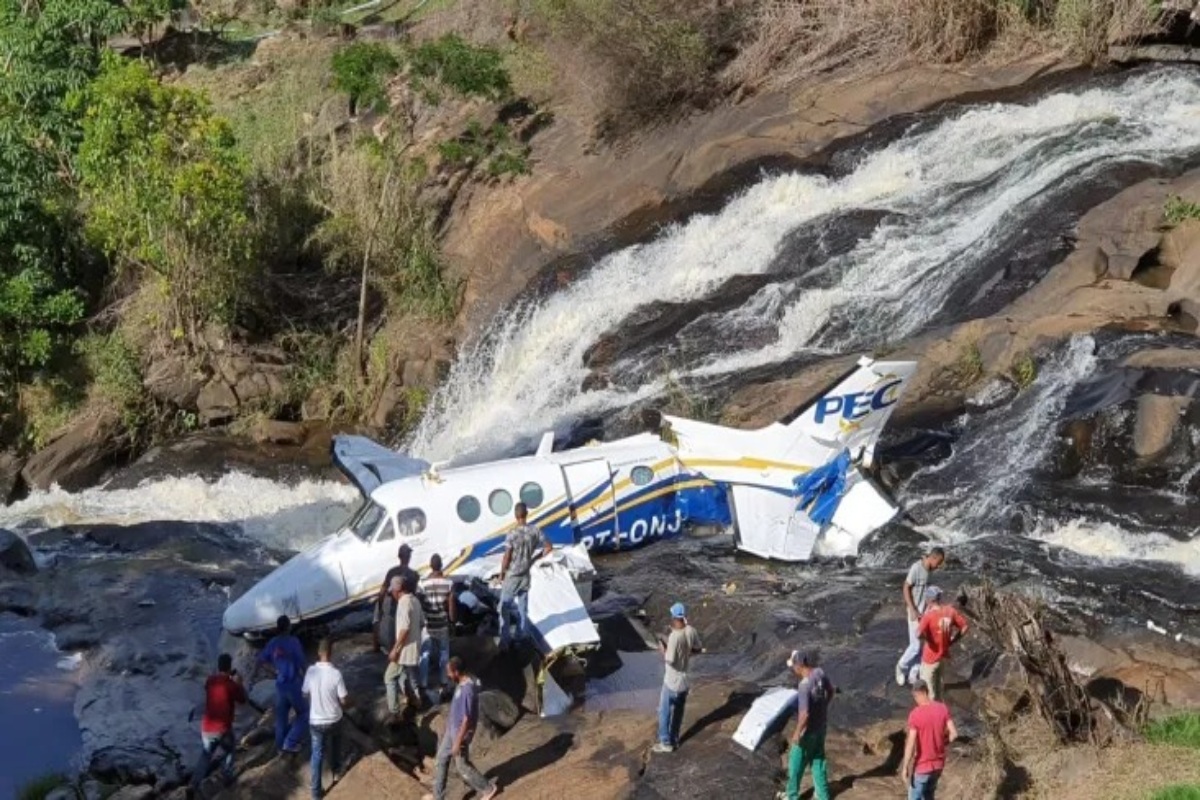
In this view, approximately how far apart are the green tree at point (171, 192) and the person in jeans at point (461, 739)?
53.4 ft

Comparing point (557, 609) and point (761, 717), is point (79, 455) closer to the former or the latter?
point (557, 609)

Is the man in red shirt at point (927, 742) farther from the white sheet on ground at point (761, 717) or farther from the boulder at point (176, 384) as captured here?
the boulder at point (176, 384)

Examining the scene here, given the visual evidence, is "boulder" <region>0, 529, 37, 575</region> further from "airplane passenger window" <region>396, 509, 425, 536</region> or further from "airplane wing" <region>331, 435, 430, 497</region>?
"airplane passenger window" <region>396, 509, 425, 536</region>

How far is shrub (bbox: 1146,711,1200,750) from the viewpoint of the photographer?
44.4 feet

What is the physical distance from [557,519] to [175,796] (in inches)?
226

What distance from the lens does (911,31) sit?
3139 centimetres

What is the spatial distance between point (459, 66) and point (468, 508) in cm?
1650

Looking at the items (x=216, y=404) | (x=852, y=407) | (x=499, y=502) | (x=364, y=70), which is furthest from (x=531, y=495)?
(x=364, y=70)

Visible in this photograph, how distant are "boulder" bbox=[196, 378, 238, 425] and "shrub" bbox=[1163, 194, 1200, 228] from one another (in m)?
16.7

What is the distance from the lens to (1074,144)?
2670 centimetres

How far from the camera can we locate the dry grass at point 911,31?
29.7m

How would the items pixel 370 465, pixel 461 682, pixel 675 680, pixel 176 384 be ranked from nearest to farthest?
pixel 461 682 → pixel 675 680 → pixel 370 465 → pixel 176 384

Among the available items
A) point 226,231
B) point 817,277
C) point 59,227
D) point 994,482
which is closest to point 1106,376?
Answer: point 994,482

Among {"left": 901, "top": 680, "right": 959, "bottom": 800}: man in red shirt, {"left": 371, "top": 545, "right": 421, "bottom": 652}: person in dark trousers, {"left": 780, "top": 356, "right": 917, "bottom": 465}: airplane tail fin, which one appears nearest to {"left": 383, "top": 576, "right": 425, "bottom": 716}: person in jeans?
{"left": 371, "top": 545, "right": 421, "bottom": 652}: person in dark trousers
